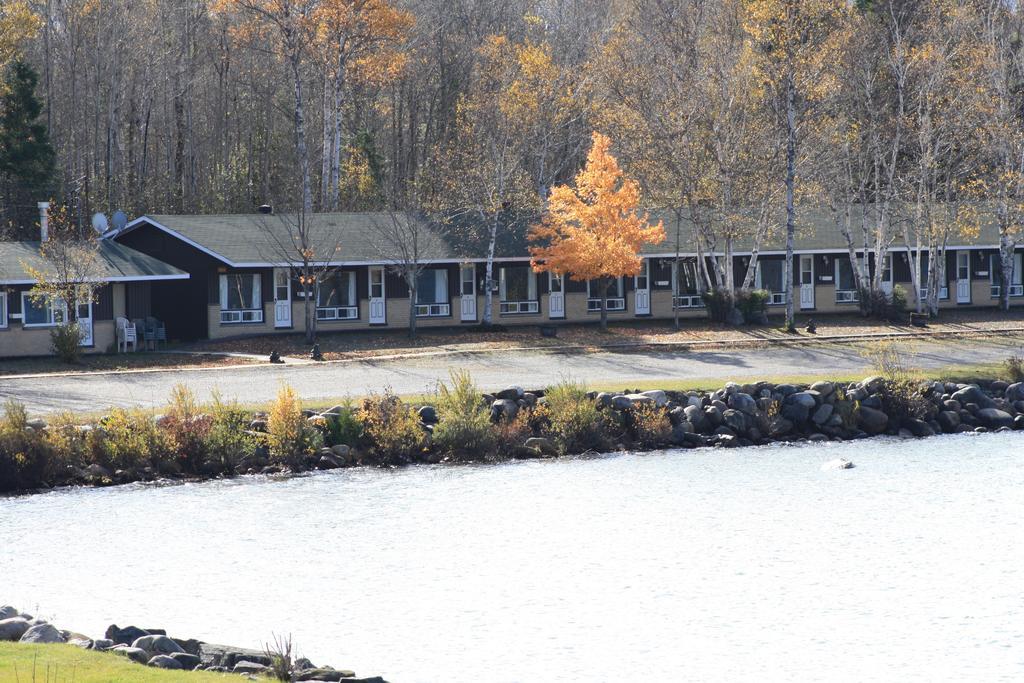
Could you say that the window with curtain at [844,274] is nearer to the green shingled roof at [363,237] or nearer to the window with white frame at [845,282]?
the window with white frame at [845,282]

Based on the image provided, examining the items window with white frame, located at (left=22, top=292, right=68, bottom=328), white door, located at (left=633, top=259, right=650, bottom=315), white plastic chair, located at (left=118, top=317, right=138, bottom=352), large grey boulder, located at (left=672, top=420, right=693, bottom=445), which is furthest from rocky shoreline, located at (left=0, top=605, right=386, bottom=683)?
white door, located at (left=633, top=259, right=650, bottom=315)

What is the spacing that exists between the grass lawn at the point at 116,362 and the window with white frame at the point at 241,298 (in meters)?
4.38

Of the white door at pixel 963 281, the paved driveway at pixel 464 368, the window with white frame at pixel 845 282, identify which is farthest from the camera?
the white door at pixel 963 281

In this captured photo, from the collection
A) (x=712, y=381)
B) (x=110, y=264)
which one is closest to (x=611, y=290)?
(x=712, y=381)

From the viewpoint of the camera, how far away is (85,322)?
41.2 m

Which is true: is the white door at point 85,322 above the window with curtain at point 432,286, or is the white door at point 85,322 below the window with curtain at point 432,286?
below

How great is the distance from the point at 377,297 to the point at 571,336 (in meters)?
6.93

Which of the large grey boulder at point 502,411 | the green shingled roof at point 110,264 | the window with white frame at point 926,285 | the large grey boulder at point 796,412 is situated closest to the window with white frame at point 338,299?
the green shingled roof at point 110,264

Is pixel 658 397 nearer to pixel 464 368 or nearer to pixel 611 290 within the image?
pixel 464 368

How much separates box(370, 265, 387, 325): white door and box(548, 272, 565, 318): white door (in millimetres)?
6063

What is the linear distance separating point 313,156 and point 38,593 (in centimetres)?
5145

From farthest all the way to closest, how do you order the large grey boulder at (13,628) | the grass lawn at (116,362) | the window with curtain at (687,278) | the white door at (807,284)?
1. the white door at (807,284)
2. the window with curtain at (687,278)
3. the grass lawn at (116,362)
4. the large grey boulder at (13,628)

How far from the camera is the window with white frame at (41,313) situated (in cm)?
4047

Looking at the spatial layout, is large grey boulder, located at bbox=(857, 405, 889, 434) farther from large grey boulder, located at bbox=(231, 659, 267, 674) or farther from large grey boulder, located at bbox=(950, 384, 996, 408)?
large grey boulder, located at bbox=(231, 659, 267, 674)
